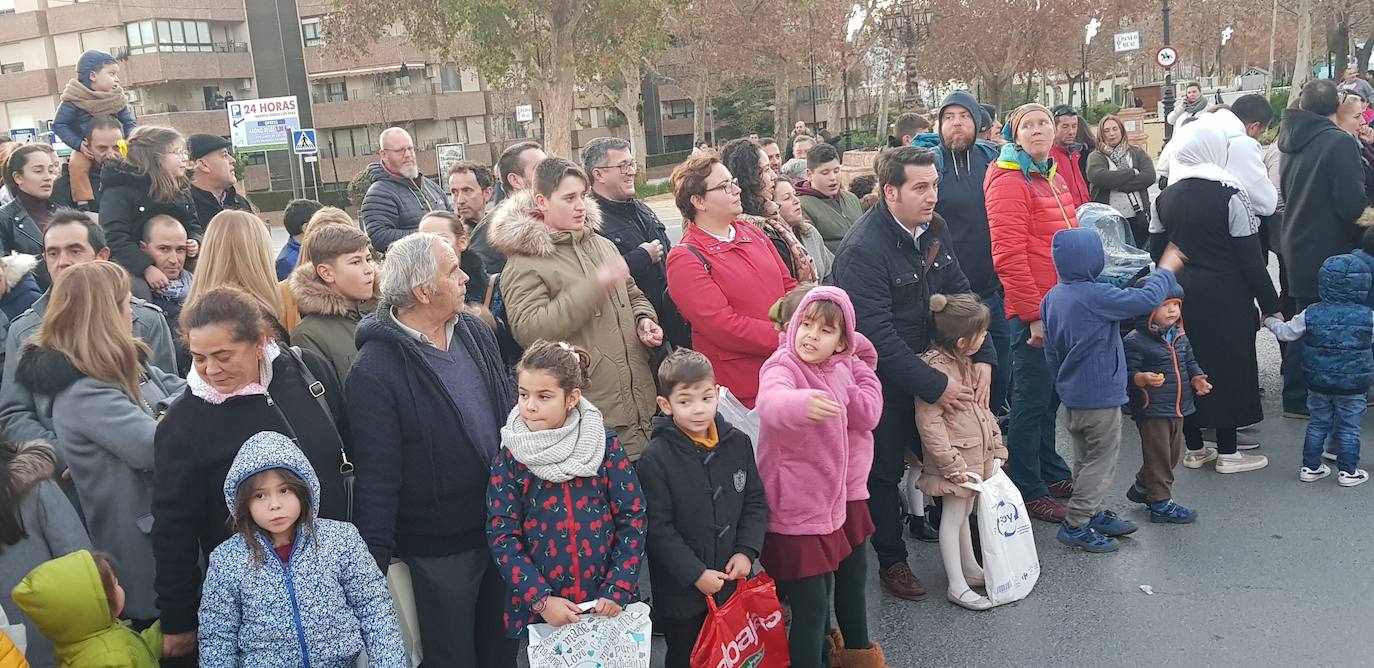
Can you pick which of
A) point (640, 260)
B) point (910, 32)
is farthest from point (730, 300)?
point (910, 32)

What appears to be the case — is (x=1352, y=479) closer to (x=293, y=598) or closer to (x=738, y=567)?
(x=738, y=567)

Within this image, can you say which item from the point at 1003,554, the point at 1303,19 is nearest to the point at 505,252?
the point at 1003,554

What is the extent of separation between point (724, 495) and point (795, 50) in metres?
33.7

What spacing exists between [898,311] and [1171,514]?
1.98 metres

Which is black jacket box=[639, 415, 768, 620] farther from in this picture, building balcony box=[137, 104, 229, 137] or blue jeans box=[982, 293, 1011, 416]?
building balcony box=[137, 104, 229, 137]

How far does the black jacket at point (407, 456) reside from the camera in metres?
3.40

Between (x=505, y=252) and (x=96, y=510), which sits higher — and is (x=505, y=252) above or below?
above

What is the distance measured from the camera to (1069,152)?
7.73 meters

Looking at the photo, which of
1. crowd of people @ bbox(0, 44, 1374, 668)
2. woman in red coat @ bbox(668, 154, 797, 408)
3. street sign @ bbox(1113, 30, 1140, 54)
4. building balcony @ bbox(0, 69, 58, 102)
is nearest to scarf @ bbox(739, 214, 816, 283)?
crowd of people @ bbox(0, 44, 1374, 668)

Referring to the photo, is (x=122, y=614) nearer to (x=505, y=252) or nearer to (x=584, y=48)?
(x=505, y=252)

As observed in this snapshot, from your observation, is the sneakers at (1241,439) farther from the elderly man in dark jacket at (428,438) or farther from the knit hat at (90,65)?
the knit hat at (90,65)

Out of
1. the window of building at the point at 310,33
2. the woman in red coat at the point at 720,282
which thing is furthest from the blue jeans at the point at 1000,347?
the window of building at the point at 310,33

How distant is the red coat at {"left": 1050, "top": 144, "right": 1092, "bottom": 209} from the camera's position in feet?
24.1

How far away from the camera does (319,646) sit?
3.14m
